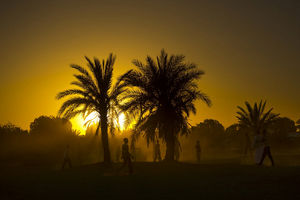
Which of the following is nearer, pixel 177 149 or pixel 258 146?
pixel 258 146

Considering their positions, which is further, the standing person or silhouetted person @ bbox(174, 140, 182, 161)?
silhouetted person @ bbox(174, 140, 182, 161)

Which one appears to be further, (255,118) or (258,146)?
(255,118)

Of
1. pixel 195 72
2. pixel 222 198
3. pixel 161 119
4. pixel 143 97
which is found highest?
pixel 195 72

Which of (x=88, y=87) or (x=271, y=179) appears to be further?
(x=88, y=87)

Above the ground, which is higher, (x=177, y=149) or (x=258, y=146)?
(x=177, y=149)

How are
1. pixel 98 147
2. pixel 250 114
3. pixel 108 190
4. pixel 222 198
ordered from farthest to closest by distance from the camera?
1. pixel 98 147
2. pixel 250 114
3. pixel 108 190
4. pixel 222 198

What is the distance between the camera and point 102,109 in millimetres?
26156

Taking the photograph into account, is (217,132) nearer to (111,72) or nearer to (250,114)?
(250,114)

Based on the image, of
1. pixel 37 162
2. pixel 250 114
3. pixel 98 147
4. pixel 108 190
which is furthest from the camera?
pixel 98 147

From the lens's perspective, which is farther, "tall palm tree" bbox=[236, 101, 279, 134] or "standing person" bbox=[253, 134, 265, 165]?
"tall palm tree" bbox=[236, 101, 279, 134]

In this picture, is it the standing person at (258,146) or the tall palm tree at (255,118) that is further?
the tall palm tree at (255,118)

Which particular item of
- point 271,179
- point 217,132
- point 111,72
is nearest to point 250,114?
point 111,72

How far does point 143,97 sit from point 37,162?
106 feet

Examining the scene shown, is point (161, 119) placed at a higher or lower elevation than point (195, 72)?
lower
